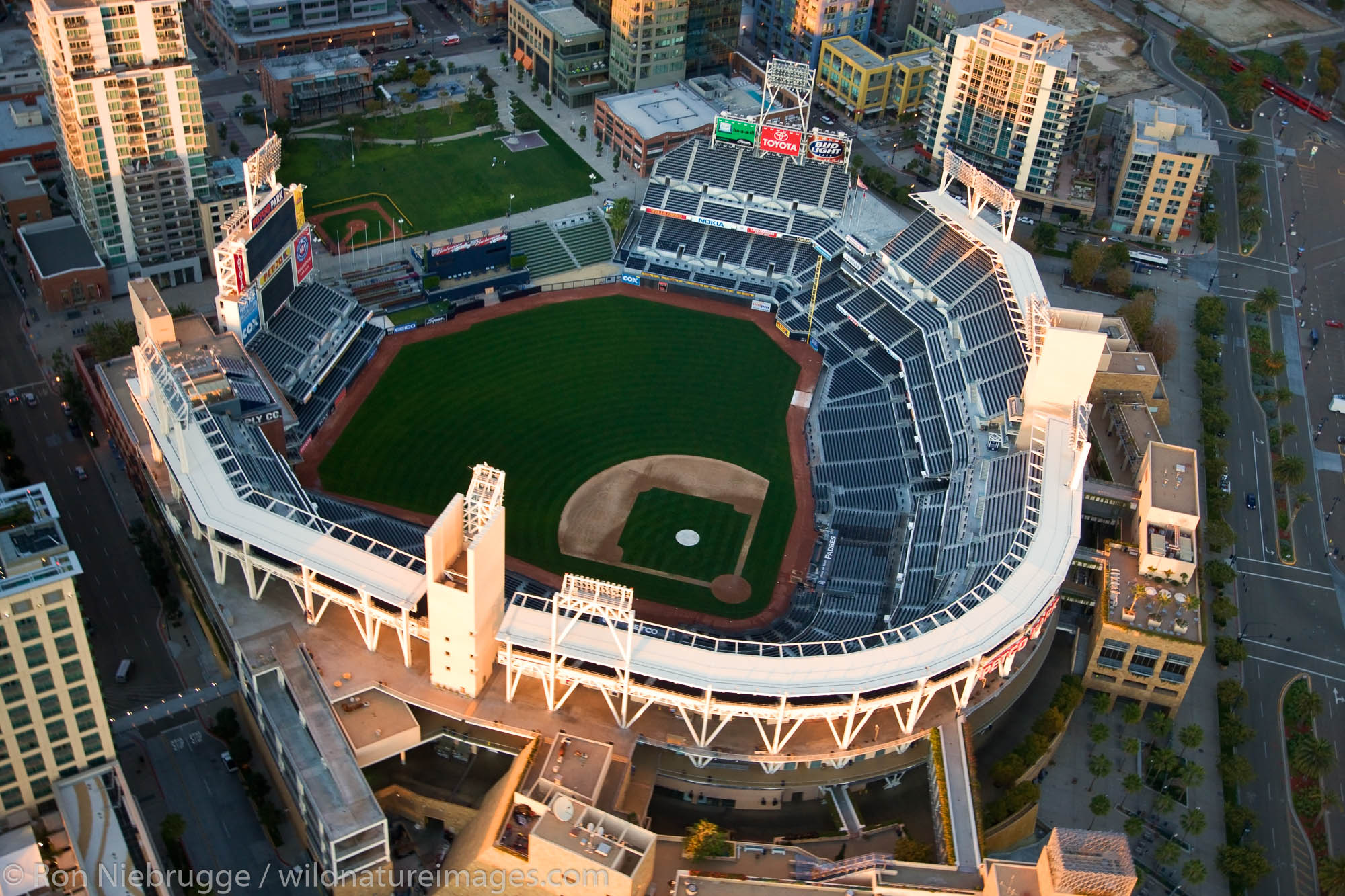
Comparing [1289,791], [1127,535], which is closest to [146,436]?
[1127,535]

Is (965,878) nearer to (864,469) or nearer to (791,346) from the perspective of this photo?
(864,469)

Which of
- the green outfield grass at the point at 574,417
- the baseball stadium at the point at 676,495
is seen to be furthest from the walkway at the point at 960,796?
the green outfield grass at the point at 574,417

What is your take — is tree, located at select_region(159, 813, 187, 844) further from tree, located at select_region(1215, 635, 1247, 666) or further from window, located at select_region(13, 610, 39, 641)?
tree, located at select_region(1215, 635, 1247, 666)

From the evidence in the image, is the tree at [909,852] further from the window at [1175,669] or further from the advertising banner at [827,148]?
the advertising banner at [827,148]

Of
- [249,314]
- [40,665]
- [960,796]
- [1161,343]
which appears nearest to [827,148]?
[1161,343]

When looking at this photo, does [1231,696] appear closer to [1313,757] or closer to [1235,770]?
[1313,757]
